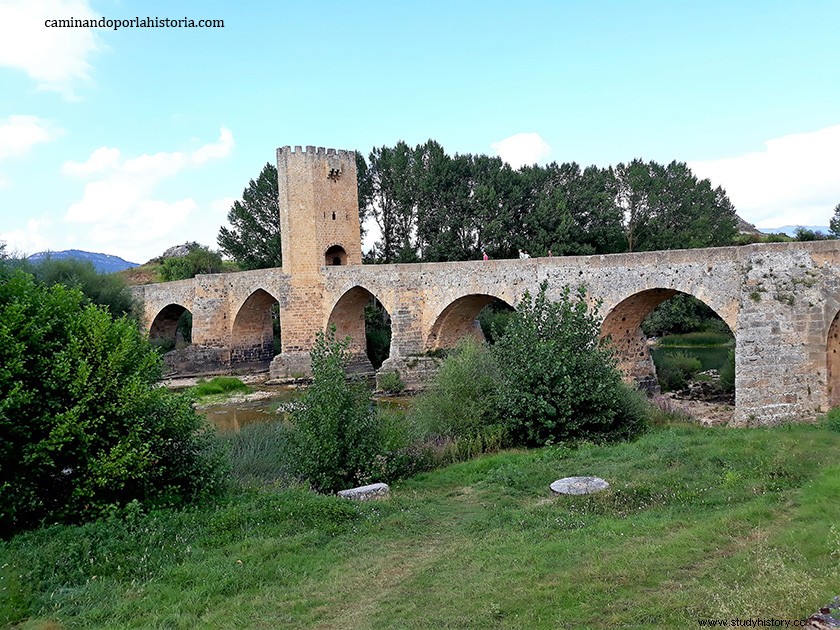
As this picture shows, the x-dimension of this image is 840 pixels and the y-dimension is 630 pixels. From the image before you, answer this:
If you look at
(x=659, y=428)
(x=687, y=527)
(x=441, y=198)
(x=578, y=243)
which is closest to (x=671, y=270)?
(x=659, y=428)

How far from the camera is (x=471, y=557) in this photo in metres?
5.75

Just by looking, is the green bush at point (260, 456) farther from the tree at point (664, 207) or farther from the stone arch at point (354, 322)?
the tree at point (664, 207)

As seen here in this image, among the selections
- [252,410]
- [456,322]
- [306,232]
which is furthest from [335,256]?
[252,410]

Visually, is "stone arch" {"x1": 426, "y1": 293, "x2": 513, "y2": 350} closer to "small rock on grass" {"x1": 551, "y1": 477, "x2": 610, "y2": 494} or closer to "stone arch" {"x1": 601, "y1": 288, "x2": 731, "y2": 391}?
"stone arch" {"x1": 601, "y1": 288, "x2": 731, "y2": 391}

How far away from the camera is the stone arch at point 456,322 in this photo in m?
21.2

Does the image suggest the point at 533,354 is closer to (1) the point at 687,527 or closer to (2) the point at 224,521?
(1) the point at 687,527

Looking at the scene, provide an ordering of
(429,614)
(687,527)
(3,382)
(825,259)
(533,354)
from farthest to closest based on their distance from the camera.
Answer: (825,259)
(533,354)
(3,382)
(687,527)
(429,614)

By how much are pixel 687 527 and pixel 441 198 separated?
92.3ft

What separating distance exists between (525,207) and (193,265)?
2156 cm

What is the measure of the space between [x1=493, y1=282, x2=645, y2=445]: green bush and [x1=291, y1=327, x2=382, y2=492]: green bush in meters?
2.69

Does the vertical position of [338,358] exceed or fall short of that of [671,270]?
it falls short

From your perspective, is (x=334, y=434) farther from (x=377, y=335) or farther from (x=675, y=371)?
(x=377, y=335)

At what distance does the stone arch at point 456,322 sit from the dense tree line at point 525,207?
379 inches

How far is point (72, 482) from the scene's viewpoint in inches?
273
